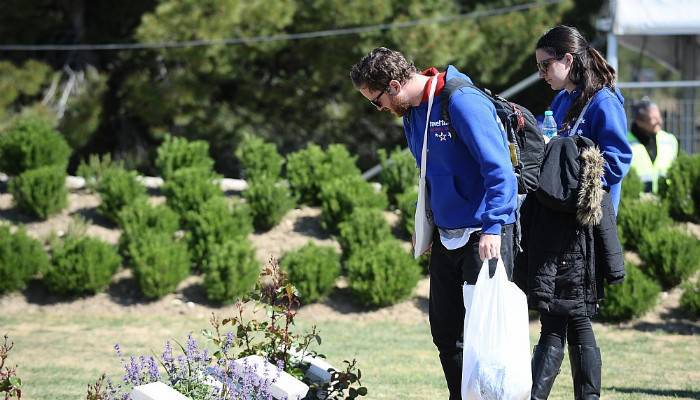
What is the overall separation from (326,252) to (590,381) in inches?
169

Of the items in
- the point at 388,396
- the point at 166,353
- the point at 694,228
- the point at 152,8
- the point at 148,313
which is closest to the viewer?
the point at 166,353

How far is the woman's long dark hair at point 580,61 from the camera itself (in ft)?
13.6

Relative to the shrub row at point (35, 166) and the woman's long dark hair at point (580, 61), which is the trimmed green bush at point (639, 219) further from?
the shrub row at point (35, 166)

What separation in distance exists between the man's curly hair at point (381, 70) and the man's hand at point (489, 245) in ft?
2.24

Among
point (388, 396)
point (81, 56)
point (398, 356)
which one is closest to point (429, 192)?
point (388, 396)

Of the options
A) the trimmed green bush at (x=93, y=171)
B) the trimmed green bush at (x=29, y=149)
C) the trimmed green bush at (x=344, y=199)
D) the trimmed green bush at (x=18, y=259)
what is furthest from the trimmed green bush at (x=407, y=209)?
the trimmed green bush at (x=29, y=149)

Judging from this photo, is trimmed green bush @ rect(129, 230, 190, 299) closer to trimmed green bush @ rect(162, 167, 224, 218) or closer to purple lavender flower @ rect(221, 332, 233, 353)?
trimmed green bush @ rect(162, 167, 224, 218)

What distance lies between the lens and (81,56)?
13891 millimetres

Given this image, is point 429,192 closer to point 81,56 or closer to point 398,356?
point 398,356

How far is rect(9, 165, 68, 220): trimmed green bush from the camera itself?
9.30 m

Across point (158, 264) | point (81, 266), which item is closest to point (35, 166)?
point (81, 266)

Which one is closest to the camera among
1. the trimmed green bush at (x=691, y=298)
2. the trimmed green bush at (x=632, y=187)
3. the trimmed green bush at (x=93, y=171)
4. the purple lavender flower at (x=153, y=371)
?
the purple lavender flower at (x=153, y=371)

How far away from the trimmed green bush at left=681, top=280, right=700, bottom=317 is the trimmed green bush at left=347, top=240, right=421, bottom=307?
2.13 metres

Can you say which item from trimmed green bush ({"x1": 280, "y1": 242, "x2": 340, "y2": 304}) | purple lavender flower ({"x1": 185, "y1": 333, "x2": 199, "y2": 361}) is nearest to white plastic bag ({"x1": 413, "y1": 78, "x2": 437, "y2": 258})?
purple lavender flower ({"x1": 185, "y1": 333, "x2": 199, "y2": 361})
